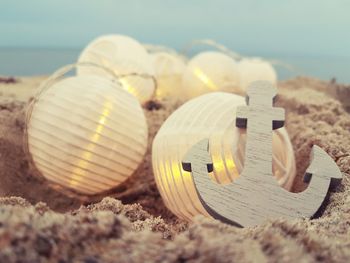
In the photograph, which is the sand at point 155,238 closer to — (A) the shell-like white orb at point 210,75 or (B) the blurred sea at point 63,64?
(A) the shell-like white orb at point 210,75

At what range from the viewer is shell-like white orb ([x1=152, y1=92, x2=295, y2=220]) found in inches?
42.3

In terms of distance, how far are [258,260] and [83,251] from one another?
21cm

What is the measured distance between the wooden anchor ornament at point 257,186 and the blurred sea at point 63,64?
192 cm

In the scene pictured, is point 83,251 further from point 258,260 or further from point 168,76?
point 168,76

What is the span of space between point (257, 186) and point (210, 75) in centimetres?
137

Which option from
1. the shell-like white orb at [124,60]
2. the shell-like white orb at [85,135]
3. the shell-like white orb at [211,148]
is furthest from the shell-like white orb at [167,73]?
the shell-like white orb at [211,148]

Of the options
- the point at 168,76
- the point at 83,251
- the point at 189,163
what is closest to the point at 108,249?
the point at 83,251

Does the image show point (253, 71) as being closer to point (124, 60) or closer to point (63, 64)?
point (124, 60)

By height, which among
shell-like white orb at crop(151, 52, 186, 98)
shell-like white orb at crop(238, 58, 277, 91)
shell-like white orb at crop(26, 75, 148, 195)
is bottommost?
shell-like white orb at crop(26, 75, 148, 195)

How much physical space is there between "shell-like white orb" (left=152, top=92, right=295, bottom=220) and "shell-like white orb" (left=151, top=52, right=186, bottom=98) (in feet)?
4.49

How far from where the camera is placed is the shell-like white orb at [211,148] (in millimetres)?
1074

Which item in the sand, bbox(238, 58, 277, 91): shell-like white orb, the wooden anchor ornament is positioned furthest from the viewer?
bbox(238, 58, 277, 91): shell-like white orb

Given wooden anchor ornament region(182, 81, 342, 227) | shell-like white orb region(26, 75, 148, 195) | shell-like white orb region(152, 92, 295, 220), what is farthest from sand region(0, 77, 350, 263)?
shell-like white orb region(26, 75, 148, 195)

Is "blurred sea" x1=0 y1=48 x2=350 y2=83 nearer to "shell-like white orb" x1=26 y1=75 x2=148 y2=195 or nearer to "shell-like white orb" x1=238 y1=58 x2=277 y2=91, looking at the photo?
"shell-like white orb" x1=238 y1=58 x2=277 y2=91
